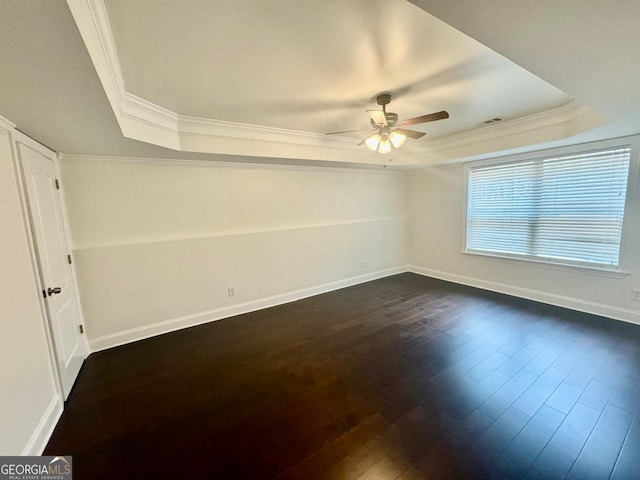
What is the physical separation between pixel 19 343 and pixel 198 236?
80.6 inches

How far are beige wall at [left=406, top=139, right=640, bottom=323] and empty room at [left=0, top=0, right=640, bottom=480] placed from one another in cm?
5

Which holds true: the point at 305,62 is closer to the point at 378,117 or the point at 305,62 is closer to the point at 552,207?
the point at 378,117

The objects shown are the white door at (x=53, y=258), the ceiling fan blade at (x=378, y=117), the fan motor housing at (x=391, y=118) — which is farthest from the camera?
the fan motor housing at (x=391, y=118)

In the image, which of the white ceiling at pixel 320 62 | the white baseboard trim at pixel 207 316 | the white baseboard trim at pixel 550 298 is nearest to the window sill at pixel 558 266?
the white baseboard trim at pixel 550 298

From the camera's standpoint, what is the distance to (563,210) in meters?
3.76

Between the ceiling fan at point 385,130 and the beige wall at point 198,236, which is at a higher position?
the ceiling fan at point 385,130

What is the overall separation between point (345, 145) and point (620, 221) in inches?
143

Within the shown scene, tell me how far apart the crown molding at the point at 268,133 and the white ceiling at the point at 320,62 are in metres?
Result: 0.07

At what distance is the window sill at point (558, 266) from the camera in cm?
337

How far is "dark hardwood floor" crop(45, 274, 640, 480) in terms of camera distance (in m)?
1.61

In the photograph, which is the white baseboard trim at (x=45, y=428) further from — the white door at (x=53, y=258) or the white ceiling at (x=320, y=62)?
the white ceiling at (x=320, y=62)

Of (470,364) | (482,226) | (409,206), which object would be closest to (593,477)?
(470,364)

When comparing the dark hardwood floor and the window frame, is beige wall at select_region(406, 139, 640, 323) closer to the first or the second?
the window frame

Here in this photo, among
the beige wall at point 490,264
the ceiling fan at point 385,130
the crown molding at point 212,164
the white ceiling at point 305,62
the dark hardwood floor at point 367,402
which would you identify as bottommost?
the dark hardwood floor at point 367,402
